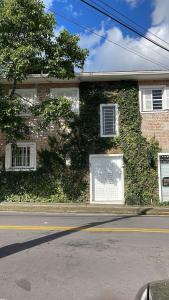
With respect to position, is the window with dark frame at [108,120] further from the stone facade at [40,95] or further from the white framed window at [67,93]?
the stone facade at [40,95]

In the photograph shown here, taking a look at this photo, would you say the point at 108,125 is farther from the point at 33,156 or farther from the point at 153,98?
the point at 33,156

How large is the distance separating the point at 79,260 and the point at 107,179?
572 inches

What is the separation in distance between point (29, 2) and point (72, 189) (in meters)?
9.10

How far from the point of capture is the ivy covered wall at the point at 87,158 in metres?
22.5

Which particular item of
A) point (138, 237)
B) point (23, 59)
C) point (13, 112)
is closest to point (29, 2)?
point (23, 59)

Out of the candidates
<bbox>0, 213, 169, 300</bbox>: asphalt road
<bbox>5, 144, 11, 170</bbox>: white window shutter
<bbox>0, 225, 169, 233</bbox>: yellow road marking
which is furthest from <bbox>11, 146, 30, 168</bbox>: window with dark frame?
<bbox>0, 225, 169, 233</bbox>: yellow road marking

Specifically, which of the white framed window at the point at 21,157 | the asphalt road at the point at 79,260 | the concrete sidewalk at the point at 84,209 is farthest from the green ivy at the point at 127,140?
the asphalt road at the point at 79,260

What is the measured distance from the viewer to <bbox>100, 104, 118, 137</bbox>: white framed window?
22984 mm

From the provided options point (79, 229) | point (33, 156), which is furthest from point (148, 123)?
point (79, 229)

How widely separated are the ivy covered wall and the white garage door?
10.2 inches

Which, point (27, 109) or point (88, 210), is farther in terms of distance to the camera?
point (27, 109)

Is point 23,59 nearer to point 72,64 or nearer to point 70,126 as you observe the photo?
point 72,64

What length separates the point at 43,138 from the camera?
2314 centimetres

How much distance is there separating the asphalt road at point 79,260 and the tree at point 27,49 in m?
8.16
